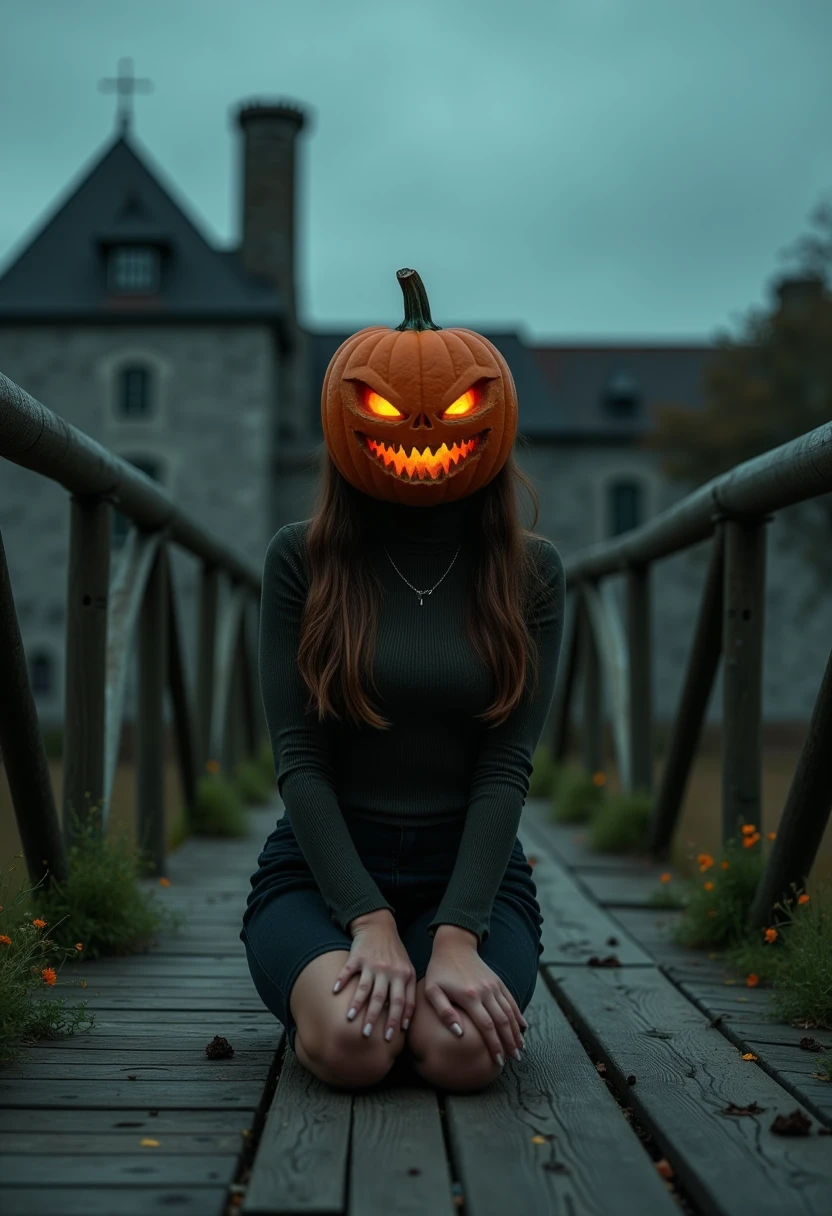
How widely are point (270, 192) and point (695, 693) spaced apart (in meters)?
25.3

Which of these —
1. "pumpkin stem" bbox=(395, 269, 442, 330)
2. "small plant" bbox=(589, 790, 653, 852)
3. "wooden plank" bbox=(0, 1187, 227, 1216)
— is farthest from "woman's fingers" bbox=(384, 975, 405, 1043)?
"small plant" bbox=(589, 790, 653, 852)

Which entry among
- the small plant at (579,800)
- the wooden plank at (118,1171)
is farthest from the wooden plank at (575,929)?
the small plant at (579,800)

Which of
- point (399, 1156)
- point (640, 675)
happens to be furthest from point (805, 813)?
point (640, 675)

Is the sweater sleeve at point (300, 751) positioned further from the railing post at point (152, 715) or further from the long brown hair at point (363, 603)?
the railing post at point (152, 715)

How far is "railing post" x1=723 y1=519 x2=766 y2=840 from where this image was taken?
3578mm

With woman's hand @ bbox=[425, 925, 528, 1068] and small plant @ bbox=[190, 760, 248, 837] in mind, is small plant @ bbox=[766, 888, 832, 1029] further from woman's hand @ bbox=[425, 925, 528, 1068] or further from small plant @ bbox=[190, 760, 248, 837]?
small plant @ bbox=[190, 760, 248, 837]

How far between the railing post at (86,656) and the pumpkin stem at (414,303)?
44.3 inches

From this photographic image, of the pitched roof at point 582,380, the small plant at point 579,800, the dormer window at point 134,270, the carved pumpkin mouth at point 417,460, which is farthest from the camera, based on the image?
the pitched roof at point 582,380

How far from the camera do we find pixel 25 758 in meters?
2.86

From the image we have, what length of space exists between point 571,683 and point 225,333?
1957 cm

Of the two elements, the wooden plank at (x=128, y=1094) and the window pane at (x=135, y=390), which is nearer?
the wooden plank at (x=128, y=1094)

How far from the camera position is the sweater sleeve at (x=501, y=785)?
243 centimetres

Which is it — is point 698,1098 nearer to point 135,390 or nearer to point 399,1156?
point 399,1156

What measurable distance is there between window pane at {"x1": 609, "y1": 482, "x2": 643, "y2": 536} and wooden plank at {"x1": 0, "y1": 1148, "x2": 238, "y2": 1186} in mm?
25784
